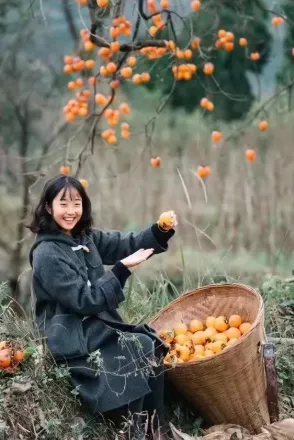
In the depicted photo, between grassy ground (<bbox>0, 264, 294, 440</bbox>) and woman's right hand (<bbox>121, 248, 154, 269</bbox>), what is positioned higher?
woman's right hand (<bbox>121, 248, 154, 269</bbox>)

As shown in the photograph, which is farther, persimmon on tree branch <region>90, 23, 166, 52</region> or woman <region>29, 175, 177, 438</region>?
persimmon on tree branch <region>90, 23, 166, 52</region>

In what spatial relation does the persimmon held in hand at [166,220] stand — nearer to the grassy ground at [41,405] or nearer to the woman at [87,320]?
the woman at [87,320]

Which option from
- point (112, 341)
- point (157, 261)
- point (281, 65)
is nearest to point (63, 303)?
point (112, 341)

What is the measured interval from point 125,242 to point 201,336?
1.64 feet

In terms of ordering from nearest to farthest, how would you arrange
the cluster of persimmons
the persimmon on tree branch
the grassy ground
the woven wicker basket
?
1. the grassy ground
2. the woven wicker basket
3. the cluster of persimmons
4. the persimmon on tree branch

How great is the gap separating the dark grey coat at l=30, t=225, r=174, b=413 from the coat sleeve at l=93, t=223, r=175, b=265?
25cm

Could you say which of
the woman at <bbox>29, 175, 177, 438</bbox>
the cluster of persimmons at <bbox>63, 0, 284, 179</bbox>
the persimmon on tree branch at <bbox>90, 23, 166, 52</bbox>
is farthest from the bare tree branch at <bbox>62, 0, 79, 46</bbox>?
the woman at <bbox>29, 175, 177, 438</bbox>

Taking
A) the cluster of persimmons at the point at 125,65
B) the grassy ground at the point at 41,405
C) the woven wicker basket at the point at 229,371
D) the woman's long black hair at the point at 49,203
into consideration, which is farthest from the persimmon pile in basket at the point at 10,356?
the cluster of persimmons at the point at 125,65

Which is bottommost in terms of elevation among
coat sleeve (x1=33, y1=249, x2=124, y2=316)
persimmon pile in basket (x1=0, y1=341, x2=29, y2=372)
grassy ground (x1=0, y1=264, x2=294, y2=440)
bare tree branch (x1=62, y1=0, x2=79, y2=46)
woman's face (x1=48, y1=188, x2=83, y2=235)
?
grassy ground (x1=0, y1=264, x2=294, y2=440)

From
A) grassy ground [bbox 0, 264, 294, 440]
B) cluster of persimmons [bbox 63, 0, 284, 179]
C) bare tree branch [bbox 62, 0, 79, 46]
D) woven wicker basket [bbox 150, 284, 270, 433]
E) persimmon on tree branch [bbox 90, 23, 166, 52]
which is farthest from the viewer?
bare tree branch [bbox 62, 0, 79, 46]

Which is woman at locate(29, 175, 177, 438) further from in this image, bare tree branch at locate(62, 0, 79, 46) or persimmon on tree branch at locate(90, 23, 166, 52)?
bare tree branch at locate(62, 0, 79, 46)

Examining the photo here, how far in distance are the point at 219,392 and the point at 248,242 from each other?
8.82ft

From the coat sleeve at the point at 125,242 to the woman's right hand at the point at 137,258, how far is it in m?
0.24

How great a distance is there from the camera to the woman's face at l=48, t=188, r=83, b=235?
3279 millimetres
